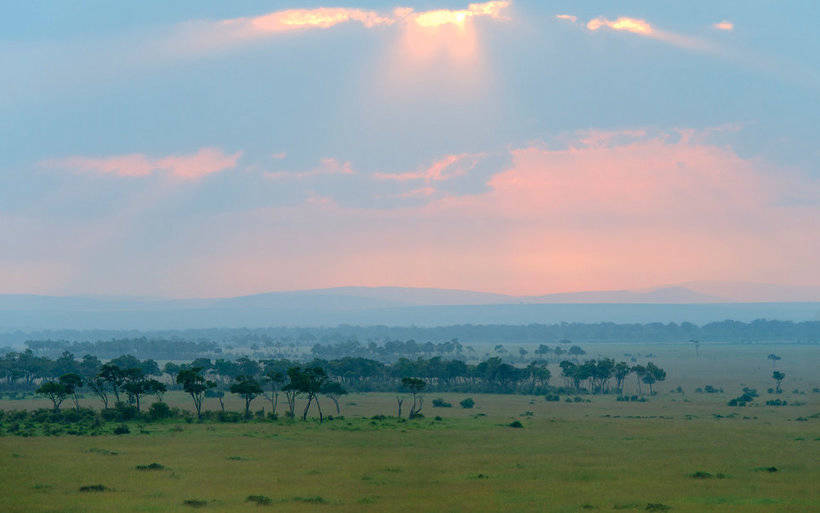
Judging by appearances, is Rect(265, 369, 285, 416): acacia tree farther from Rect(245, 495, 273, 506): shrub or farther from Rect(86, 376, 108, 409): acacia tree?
Rect(245, 495, 273, 506): shrub

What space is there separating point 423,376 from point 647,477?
81.7 meters

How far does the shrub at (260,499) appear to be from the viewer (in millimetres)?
33875

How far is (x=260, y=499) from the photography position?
34.2 m

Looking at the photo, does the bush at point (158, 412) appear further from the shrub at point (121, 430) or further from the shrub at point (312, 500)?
the shrub at point (312, 500)

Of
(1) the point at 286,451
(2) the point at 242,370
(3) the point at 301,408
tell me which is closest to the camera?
(1) the point at 286,451

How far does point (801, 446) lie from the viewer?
5341 centimetres

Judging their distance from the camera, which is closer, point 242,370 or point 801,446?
point 801,446

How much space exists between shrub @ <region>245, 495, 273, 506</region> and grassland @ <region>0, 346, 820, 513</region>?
0.12 metres

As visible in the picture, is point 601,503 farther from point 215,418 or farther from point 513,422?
point 215,418

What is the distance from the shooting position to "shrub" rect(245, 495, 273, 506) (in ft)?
111

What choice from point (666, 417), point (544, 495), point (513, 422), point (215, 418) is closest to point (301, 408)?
point (215, 418)

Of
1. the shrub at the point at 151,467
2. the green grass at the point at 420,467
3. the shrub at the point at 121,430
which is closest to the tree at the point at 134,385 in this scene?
the green grass at the point at 420,467

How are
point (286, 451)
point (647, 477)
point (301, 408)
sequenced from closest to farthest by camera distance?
point (647, 477)
point (286, 451)
point (301, 408)

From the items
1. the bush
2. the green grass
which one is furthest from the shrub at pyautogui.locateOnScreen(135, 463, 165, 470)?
the bush
